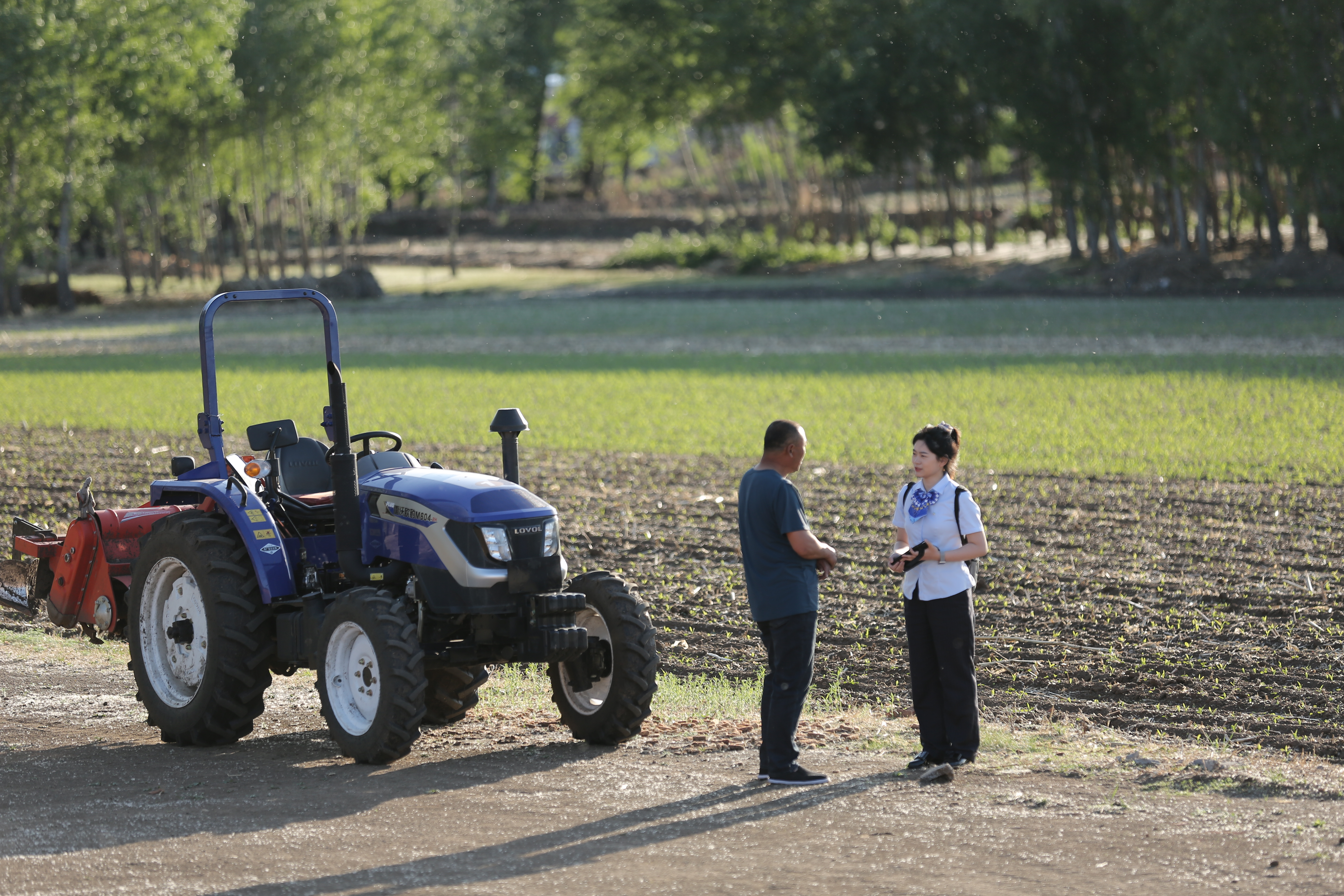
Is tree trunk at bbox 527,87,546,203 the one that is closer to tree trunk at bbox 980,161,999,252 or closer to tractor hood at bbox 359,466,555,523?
tree trunk at bbox 980,161,999,252

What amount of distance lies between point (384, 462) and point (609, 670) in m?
1.61

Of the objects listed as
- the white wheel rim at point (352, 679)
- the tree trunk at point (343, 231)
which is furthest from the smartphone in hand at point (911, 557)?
the tree trunk at point (343, 231)

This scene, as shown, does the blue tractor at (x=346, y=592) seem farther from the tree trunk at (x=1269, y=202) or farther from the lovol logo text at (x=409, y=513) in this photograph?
the tree trunk at (x=1269, y=202)

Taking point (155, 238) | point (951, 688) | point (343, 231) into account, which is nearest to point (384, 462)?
point (951, 688)

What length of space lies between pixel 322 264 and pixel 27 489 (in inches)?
Result: 1926

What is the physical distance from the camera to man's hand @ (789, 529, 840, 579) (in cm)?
674

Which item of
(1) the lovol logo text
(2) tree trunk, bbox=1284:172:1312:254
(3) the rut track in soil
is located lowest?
(3) the rut track in soil

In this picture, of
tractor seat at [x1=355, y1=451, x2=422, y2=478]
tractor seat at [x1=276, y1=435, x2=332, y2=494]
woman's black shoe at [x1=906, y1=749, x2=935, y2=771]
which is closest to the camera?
woman's black shoe at [x1=906, y1=749, x2=935, y2=771]

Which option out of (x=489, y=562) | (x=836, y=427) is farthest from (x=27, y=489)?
(x=489, y=562)

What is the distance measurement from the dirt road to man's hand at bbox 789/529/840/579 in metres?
0.96

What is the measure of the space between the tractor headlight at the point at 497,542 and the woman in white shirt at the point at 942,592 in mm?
1730

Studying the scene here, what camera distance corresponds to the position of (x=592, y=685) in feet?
25.0

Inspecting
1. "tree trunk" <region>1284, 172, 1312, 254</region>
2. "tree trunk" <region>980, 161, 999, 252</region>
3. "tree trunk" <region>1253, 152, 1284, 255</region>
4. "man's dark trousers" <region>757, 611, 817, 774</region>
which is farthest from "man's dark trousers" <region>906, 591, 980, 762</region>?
"tree trunk" <region>980, 161, 999, 252</region>

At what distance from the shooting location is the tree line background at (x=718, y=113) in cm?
4309
